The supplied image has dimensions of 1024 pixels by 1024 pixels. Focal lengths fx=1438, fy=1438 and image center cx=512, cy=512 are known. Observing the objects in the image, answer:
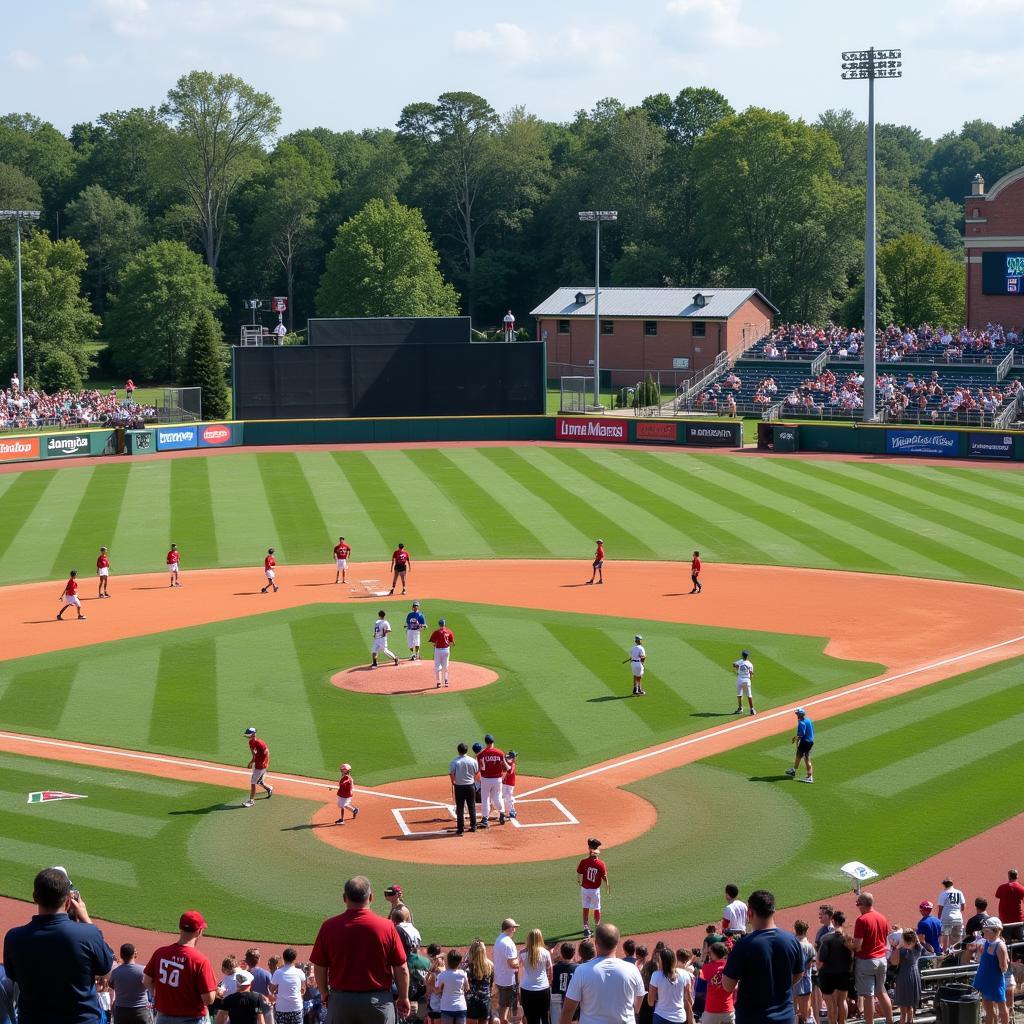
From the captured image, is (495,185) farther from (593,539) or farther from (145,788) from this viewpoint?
(145,788)

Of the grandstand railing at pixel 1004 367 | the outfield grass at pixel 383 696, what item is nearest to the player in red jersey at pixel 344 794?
the outfield grass at pixel 383 696

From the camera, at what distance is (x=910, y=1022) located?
44.5 ft

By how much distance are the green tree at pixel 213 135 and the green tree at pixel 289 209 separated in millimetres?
2824

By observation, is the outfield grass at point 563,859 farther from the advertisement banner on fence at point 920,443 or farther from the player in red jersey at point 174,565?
the advertisement banner on fence at point 920,443

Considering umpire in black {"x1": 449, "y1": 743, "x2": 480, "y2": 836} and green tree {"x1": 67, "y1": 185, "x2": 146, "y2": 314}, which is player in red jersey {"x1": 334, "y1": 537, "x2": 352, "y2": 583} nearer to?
umpire in black {"x1": 449, "y1": 743, "x2": 480, "y2": 836}

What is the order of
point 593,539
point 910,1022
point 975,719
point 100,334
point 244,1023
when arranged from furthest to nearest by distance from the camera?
point 100,334, point 593,539, point 975,719, point 910,1022, point 244,1023

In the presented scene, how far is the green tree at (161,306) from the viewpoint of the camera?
335ft

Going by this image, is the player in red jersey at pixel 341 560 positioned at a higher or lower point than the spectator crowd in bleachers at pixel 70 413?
lower

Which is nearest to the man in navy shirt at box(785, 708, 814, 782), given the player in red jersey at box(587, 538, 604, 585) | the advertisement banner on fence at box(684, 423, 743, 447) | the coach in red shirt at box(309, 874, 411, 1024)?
the coach in red shirt at box(309, 874, 411, 1024)

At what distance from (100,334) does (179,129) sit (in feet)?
60.3

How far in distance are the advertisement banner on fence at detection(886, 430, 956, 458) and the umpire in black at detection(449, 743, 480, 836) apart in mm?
44577

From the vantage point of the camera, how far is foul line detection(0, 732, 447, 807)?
2411cm

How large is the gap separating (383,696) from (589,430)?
41407mm

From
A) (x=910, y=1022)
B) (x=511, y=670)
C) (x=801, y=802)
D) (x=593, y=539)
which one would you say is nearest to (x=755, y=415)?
(x=593, y=539)
